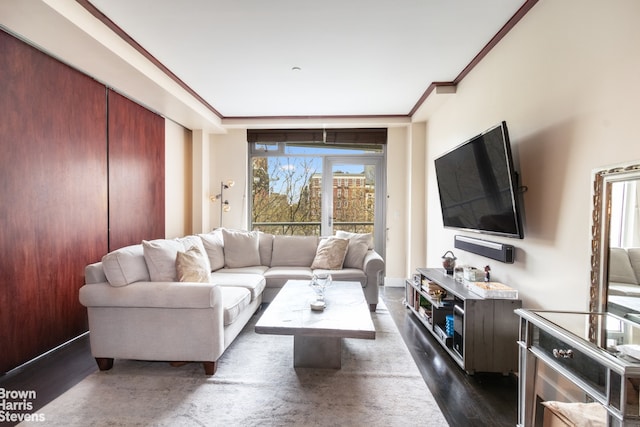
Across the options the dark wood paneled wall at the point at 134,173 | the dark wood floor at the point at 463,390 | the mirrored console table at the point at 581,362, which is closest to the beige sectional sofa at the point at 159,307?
the dark wood paneled wall at the point at 134,173

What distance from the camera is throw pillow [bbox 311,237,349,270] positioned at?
365 cm

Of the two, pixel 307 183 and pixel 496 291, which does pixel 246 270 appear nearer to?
pixel 307 183

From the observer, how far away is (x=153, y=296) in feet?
6.88

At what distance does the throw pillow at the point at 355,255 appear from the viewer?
12.2ft

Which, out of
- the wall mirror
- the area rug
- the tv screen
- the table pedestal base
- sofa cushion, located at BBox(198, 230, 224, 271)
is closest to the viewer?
the wall mirror

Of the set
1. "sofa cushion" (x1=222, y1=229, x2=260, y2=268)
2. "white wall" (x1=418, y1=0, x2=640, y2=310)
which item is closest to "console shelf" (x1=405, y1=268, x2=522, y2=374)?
"white wall" (x1=418, y1=0, x2=640, y2=310)

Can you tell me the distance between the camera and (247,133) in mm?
4887

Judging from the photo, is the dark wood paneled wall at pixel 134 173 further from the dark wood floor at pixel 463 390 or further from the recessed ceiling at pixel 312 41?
the dark wood floor at pixel 463 390

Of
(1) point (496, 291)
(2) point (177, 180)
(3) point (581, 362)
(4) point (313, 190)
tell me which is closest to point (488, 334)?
(1) point (496, 291)

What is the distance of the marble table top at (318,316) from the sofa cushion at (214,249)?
4.14 feet

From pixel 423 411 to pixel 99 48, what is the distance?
3345mm

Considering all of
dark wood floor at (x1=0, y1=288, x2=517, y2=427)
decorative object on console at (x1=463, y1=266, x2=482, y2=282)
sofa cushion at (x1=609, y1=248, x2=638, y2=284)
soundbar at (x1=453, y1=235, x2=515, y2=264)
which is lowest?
dark wood floor at (x1=0, y1=288, x2=517, y2=427)

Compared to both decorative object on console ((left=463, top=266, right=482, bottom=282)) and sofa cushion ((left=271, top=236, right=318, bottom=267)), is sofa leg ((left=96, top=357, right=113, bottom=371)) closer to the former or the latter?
sofa cushion ((left=271, top=236, right=318, bottom=267))

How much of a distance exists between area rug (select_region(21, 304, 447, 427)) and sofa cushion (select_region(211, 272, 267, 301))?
636mm
